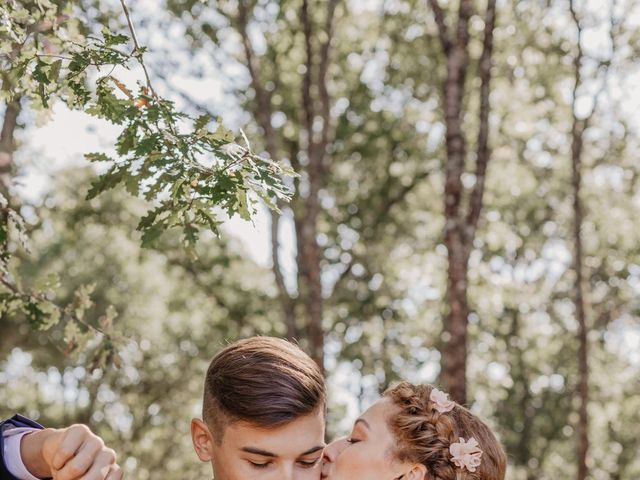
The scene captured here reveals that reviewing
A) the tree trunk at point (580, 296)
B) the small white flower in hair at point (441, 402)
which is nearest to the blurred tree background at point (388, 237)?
the tree trunk at point (580, 296)

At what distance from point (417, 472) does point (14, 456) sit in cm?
192

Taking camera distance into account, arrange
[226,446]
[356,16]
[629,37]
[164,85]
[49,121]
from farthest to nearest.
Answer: [356,16], [629,37], [164,85], [49,121], [226,446]

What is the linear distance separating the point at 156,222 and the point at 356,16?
51.8 feet

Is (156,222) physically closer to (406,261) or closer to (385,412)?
(385,412)

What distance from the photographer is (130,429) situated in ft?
91.3

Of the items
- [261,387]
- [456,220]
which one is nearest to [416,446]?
[261,387]

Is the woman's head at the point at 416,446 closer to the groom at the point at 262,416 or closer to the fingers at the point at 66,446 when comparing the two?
the groom at the point at 262,416

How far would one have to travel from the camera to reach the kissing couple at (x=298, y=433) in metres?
3.39

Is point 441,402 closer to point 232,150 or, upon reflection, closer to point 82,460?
point 232,150

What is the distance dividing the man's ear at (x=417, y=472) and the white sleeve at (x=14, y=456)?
1.83m

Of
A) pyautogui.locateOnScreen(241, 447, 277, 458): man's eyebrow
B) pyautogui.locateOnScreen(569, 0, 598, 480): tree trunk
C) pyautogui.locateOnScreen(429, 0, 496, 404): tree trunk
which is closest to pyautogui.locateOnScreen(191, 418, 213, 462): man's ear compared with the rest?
pyautogui.locateOnScreen(241, 447, 277, 458): man's eyebrow

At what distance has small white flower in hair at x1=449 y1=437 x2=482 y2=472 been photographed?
12.8ft

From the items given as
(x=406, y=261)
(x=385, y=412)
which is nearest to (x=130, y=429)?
(x=406, y=261)

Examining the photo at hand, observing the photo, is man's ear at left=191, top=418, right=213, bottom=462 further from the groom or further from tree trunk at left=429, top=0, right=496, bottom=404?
tree trunk at left=429, top=0, right=496, bottom=404
